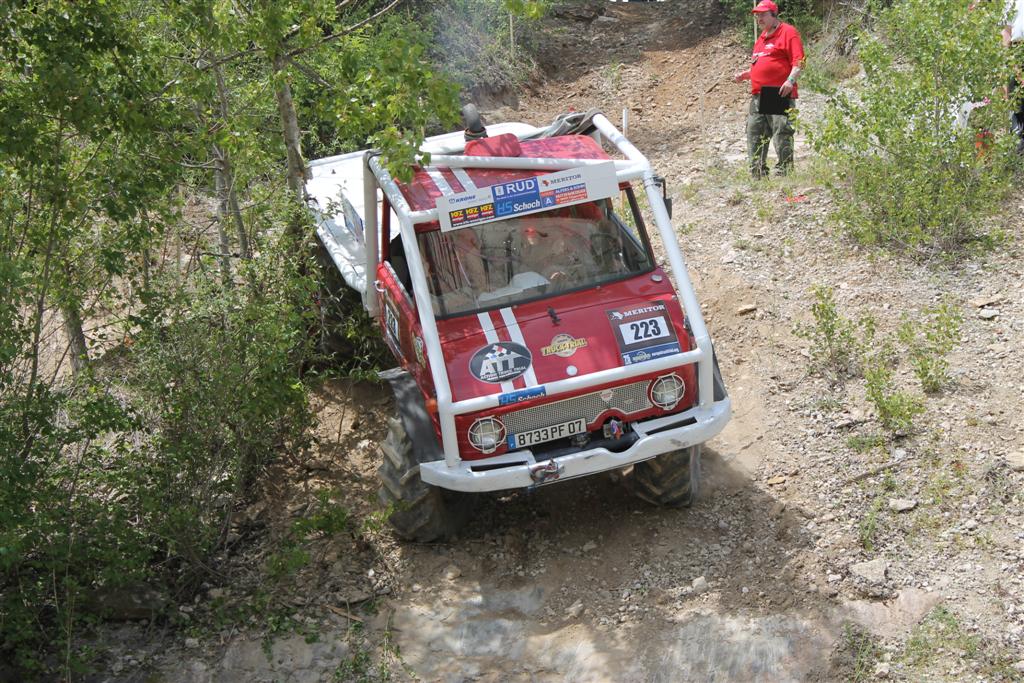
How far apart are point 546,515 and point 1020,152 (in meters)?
5.66

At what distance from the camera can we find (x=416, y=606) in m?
5.88

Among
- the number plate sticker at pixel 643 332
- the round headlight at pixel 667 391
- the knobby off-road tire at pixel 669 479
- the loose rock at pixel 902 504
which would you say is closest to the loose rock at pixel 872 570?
the loose rock at pixel 902 504

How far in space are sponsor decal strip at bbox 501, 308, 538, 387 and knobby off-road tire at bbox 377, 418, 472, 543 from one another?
2.71 feet

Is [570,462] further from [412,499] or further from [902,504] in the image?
[902,504]

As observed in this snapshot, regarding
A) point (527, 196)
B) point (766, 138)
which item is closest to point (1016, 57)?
point (766, 138)

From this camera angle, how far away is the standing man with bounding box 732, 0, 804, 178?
970cm

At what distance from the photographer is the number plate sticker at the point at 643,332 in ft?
18.4

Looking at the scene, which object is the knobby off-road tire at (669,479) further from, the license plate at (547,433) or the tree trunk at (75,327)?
the tree trunk at (75,327)

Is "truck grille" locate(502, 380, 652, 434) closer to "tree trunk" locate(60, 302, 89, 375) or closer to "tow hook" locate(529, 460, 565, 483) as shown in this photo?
"tow hook" locate(529, 460, 565, 483)

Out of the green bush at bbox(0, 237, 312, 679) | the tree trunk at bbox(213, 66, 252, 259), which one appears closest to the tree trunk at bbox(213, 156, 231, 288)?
the tree trunk at bbox(213, 66, 252, 259)

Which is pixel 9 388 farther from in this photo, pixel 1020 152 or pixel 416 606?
pixel 1020 152

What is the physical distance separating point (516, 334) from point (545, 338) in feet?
0.54

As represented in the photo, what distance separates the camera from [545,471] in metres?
5.42

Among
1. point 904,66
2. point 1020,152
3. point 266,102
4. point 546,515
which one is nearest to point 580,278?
point 546,515
